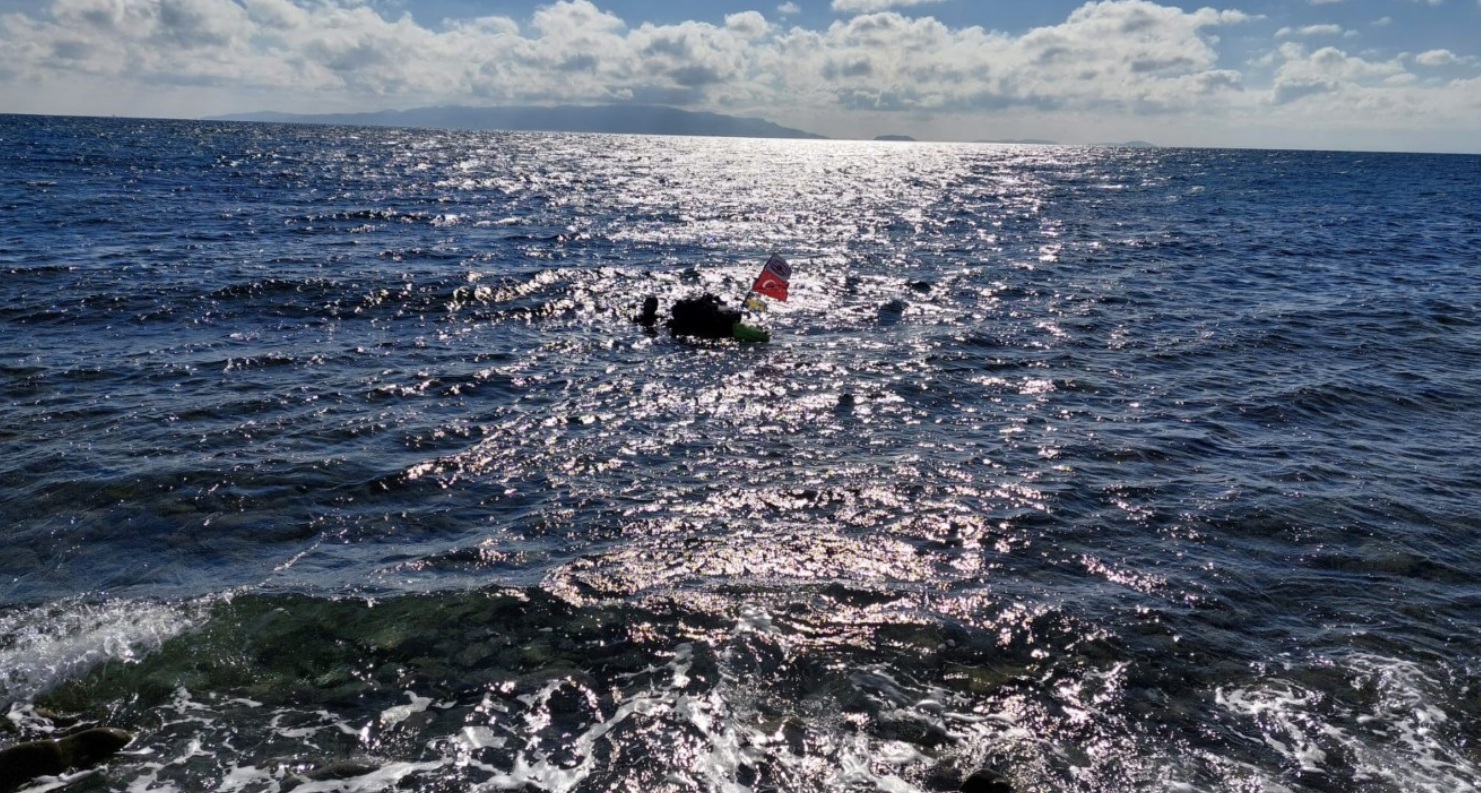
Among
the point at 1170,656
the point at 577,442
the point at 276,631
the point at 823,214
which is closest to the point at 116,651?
the point at 276,631

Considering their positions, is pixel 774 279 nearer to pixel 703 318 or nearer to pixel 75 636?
pixel 703 318

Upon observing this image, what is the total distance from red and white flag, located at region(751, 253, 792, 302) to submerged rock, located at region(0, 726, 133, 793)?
71.6 ft

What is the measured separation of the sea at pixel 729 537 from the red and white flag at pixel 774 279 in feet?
6.23

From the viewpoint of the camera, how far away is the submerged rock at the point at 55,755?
882 cm

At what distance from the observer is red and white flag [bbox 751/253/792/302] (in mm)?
28203

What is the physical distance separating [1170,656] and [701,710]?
6.70 m

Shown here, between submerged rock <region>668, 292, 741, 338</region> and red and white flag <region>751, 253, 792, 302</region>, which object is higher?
red and white flag <region>751, 253, 792, 302</region>

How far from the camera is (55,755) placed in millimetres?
9039

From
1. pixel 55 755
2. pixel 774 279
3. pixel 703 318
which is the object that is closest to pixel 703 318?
pixel 703 318

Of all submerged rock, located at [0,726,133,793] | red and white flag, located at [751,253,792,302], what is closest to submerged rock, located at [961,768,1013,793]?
submerged rock, located at [0,726,133,793]

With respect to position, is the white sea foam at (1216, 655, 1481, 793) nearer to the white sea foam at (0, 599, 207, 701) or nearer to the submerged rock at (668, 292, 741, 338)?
the white sea foam at (0, 599, 207, 701)

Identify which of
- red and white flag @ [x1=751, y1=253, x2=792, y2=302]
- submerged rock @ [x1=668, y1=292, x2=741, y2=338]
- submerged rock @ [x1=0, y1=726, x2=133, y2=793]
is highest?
red and white flag @ [x1=751, y1=253, x2=792, y2=302]

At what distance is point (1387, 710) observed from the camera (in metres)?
10.5

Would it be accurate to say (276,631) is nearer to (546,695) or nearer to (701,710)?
(546,695)
